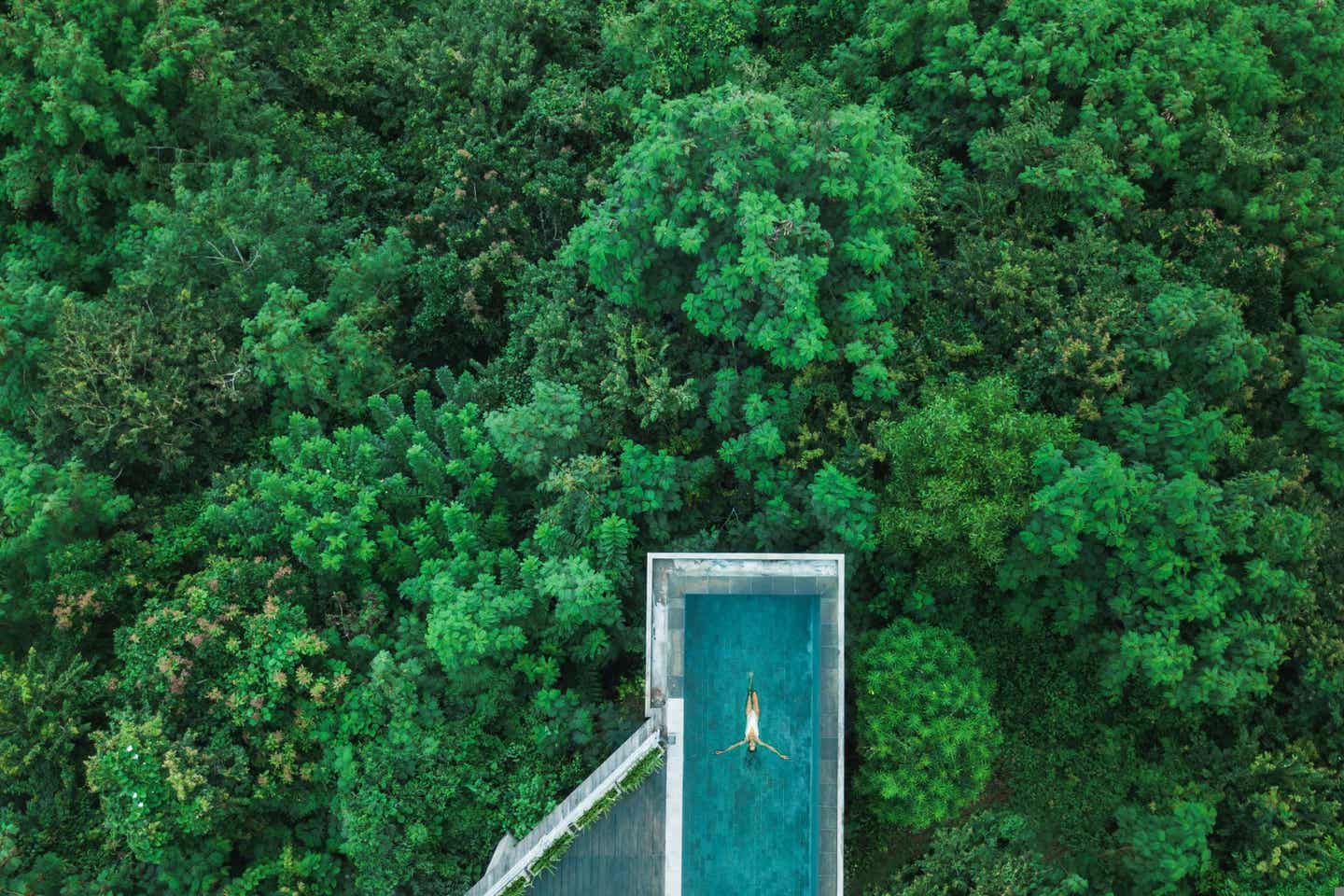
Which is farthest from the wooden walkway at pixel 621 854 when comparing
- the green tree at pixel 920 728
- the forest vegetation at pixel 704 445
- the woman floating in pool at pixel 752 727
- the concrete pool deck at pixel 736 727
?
the green tree at pixel 920 728

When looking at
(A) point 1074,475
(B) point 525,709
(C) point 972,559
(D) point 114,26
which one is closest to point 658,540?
(B) point 525,709

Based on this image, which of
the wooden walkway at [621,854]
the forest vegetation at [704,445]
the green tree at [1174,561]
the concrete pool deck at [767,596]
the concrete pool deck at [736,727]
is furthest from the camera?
the concrete pool deck at [767,596]

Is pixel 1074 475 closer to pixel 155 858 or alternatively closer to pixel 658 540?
pixel 658 540

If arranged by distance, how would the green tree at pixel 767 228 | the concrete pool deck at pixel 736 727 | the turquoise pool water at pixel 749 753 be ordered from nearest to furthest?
1. the concrete pool deck at pixel 736 727
2. the turquoise pool water at pixel 749 753
3. the green tree at pixel 767 228

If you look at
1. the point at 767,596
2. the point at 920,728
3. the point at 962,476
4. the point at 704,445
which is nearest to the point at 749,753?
the point at 767,596

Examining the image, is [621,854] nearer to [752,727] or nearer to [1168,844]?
[752,727]

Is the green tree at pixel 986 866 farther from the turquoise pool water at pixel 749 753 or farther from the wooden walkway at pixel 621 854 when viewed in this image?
the wooden walkway at pixel 621 854

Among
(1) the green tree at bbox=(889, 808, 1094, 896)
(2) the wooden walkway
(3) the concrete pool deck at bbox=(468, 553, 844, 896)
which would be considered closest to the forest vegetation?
(1) the green tree at bbox=(889, 808, 1094, 896)

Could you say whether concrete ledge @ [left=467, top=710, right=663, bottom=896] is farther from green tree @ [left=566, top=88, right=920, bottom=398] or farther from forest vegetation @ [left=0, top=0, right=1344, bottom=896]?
green tree @ [left=566, top=88, right=920, bottom=398]
